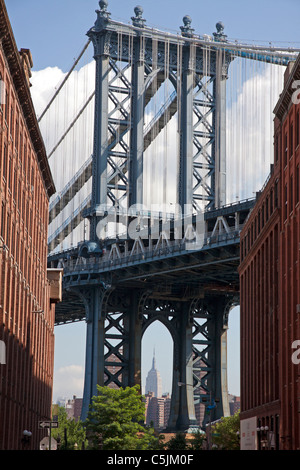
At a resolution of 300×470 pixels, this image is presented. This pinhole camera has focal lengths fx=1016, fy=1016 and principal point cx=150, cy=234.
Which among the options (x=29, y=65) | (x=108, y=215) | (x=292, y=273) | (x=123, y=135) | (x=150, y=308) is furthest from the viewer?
(x=150, y=308)

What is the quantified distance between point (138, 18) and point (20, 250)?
56.9 meters

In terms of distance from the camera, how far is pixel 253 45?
355ft

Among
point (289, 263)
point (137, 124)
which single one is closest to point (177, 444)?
point (137, 124)

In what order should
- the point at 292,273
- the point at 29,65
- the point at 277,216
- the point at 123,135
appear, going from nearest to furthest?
the point at 292,273 → the point at 277,216 → the point at 29,65 → the point at 123,135

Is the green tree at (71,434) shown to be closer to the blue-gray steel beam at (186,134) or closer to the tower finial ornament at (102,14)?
the blue-gray steel beam at (186,134)

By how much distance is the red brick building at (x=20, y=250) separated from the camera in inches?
2106

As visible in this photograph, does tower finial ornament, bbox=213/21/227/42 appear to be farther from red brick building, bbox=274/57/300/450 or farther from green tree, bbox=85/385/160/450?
red brick building, bbox=274/57/300/450

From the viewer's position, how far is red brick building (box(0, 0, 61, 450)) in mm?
53500

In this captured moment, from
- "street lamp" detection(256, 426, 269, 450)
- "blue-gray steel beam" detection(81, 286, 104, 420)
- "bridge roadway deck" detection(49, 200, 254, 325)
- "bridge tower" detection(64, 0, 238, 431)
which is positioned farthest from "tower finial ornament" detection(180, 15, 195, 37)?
"street lamp" detection(256, 426, 269, 450)

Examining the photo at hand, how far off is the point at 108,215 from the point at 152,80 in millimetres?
20160

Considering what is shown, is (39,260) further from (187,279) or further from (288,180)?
(187,279)

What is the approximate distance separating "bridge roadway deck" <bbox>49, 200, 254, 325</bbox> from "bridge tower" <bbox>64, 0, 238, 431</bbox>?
0.71 feet

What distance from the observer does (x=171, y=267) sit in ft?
343

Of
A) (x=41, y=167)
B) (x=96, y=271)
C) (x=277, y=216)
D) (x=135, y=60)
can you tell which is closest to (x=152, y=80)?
(x=135, y=60)
